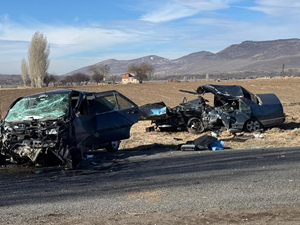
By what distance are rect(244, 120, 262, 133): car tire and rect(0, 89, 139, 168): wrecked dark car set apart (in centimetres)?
475

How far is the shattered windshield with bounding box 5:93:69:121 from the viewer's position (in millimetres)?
8875

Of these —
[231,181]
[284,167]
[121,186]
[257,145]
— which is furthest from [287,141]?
[121,186]

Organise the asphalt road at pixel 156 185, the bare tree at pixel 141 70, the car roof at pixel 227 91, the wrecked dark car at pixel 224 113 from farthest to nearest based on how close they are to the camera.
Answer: the bare tree at pixel 141 70 → the car roof at pixel 227 91 → the wrecked dark car at pixel 224 113 → the asphalt road at pixel 156 185

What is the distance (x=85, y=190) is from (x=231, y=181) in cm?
248

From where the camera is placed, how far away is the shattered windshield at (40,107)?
8875 mm

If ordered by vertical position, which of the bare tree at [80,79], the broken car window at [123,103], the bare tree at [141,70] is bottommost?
the broken car window at [123,103]

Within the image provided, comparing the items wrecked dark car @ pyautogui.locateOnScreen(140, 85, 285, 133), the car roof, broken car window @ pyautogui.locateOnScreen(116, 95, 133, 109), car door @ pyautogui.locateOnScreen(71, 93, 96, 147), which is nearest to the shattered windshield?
car door @ pyautogui.locateOnScreen(71, 93, 96, 147)

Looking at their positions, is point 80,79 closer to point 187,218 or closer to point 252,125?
point 252,125

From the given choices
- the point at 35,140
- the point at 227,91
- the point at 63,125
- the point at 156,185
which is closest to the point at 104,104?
the point at 63,125

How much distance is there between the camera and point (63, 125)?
8359 millimetres

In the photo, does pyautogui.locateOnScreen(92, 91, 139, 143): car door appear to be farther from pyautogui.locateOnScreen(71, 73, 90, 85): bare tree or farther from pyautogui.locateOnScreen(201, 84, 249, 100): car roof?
pyautogui.locateOnScreen(71, 73, 90, 85): bare tree

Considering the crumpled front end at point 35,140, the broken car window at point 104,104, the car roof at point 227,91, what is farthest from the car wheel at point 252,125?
the crumpled front end at point 35,140

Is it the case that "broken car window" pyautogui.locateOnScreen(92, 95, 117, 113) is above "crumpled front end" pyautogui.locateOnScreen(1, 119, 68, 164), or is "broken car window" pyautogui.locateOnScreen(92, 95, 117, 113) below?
above

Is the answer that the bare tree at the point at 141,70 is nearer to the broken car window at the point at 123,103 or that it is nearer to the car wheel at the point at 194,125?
the car wheel at the point at 194,125
